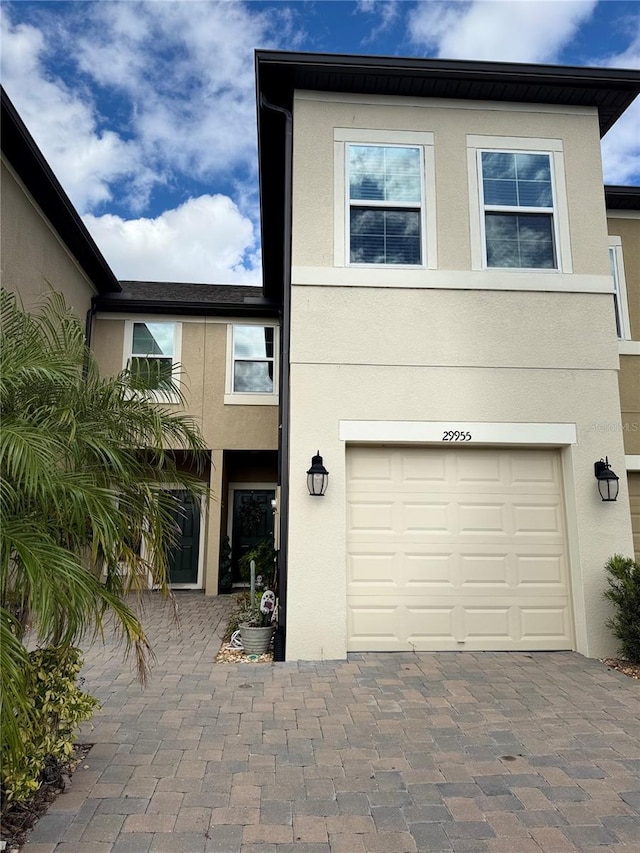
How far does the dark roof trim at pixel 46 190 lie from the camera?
650cm

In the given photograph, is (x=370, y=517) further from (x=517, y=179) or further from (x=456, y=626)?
(x=517, y=179)

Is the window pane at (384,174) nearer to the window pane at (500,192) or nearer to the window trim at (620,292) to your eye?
the window pane at (500,192)

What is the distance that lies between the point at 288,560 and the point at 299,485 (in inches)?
32.6

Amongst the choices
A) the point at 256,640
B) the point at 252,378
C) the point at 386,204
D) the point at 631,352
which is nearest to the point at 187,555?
the point at 252,378

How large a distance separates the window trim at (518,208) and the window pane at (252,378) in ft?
18.8

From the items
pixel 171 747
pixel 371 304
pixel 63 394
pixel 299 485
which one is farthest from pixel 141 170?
pixel 171 747

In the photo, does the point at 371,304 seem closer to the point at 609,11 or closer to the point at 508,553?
the point at 508,553

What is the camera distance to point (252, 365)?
1138 centimetres

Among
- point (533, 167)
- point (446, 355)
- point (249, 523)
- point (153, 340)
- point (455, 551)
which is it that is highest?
point (533, 167)

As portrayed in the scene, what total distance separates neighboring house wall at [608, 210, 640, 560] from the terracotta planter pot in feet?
17.2

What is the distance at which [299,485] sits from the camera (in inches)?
236

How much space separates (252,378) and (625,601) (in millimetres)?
7861

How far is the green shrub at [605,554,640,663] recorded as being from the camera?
5.66 meters

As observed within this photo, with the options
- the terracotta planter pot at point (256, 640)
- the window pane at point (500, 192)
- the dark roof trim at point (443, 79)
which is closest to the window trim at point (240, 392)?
the dark roof trim at point (443, 79)
